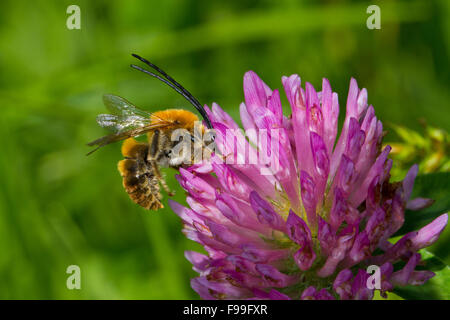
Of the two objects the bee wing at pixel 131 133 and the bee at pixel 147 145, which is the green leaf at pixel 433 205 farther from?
the bee wing at pixel 131 133

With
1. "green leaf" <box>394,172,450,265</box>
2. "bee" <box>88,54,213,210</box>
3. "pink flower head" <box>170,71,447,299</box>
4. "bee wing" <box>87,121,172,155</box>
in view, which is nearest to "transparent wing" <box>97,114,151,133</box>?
"bee" <box>88,54,213,210</box>

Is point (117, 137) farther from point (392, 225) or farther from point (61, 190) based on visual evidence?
point (61, 190)

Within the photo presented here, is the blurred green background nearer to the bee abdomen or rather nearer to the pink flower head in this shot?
the bee abdomen

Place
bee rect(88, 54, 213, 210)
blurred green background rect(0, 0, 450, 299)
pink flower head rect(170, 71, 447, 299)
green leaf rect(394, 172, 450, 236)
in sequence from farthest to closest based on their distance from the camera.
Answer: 1. blurred green background rect(0, 0, 450, 299)
2. bee rect(88, 54, 213, 210)
3. green leaf rect(394, 172, 450, 236)
4. pink flower head rect(170, 71, 447, 299)

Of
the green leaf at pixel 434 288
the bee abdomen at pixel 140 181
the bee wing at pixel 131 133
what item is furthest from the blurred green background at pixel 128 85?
the green leaf at pixel 434 288
